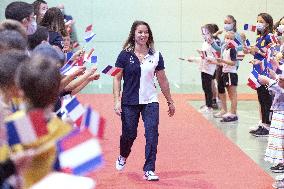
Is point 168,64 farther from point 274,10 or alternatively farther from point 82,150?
point 82,150

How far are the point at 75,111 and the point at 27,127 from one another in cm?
60

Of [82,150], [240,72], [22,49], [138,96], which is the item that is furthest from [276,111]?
[240,72]

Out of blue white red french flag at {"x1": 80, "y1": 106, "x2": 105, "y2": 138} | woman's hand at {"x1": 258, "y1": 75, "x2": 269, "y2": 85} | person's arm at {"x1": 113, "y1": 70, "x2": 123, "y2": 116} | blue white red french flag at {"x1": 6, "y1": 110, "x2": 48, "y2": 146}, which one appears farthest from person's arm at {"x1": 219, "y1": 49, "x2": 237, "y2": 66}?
blue white red french flag at {"x1": 6, "y1": 110, "x2": 48, "y2": 146}

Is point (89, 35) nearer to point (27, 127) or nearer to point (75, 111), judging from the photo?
point (75, 111)

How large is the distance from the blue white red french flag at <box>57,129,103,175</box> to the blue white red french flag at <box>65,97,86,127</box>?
0.34 metres

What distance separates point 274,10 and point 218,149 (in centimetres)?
819

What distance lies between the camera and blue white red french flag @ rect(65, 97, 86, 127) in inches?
92.5

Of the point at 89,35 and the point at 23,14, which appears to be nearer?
the point at 23,14

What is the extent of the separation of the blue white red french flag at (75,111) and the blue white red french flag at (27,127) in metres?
0.44

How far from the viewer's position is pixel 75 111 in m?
2.43

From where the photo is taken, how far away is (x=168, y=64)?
15016 mm

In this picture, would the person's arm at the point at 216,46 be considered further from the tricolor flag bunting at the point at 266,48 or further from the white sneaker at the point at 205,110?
the tricolor flag bunting at the point at 266,48

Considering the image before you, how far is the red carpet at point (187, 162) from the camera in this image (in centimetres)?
575

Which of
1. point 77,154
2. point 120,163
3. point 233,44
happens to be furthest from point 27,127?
point 233,44
